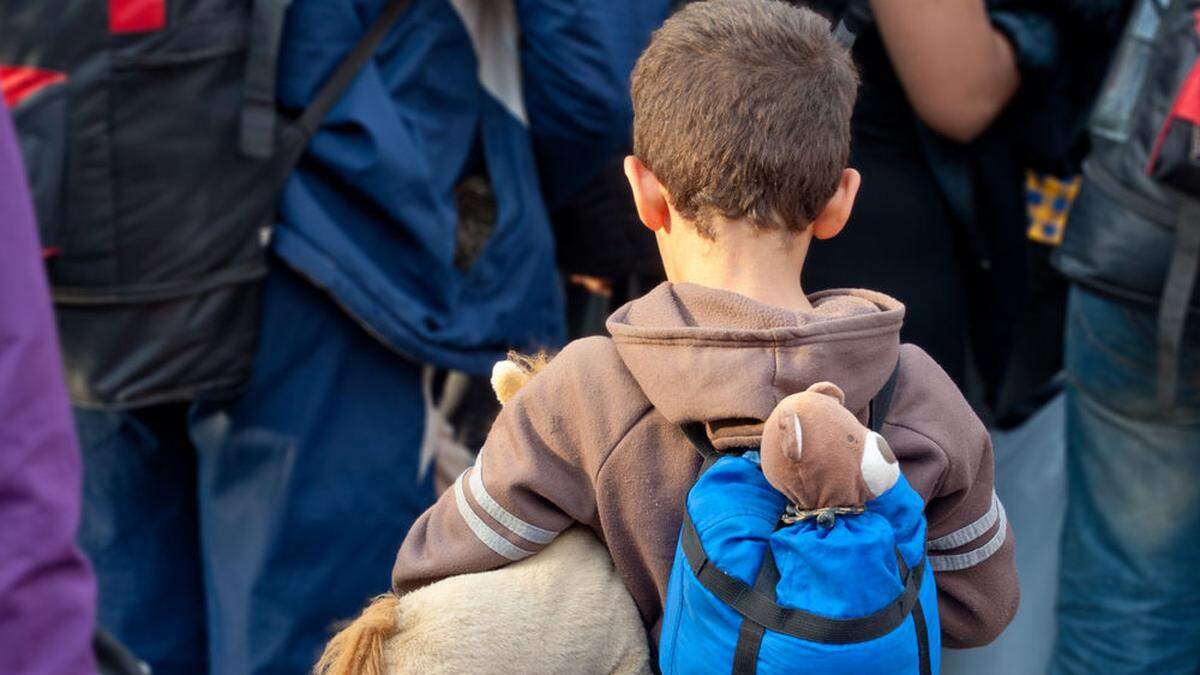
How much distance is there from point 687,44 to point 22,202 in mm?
668

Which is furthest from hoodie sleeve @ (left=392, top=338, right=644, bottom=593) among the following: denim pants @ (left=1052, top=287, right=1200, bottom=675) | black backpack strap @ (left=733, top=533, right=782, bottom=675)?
denim pants @ (left=1052, top=287, right=1200, bottom=675)

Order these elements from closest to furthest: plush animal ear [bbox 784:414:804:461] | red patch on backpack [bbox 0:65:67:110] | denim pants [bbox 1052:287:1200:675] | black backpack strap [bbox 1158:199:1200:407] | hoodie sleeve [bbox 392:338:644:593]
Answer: plush animal ear [bbox 784:414:804:461]
hoodie sleeve [bbox 392:338:644:593]
red patch on backpack [bbox 0:65:67:110]
black backpack strap [bbox 1158:199:1200:407]
denim pants [bbox 1052:287:1200:675]

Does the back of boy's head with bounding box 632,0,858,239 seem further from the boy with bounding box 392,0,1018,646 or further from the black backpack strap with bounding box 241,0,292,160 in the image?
the black backpack strap with bounding box 241,0,292,160

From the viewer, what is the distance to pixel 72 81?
7.39 ft

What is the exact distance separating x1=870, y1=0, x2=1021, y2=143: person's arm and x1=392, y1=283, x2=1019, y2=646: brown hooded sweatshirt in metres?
1.06

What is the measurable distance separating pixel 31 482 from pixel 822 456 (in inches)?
28.0

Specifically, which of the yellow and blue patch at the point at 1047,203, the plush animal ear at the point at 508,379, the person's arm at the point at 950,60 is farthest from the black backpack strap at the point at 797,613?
the yellow and blue patch at the point at 1047,203

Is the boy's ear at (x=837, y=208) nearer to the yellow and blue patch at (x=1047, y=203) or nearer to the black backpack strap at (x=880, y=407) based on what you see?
the black backpack strap at (x=880, y=407)

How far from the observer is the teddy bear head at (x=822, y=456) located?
1207mm

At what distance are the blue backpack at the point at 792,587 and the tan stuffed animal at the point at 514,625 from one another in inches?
5.0

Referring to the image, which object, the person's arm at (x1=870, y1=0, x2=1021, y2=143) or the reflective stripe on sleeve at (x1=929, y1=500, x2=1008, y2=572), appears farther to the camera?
the person's arm at (x1=870, y1=0, x2=1021, y2=143)

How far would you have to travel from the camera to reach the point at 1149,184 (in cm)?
238

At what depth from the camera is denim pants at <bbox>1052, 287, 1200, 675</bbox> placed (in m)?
2.56

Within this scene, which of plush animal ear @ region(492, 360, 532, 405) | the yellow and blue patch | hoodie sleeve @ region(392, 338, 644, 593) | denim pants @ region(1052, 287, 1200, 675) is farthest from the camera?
the yellow and blue patch
